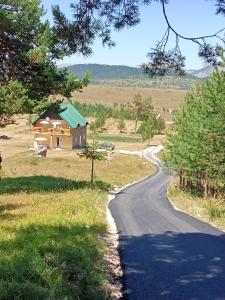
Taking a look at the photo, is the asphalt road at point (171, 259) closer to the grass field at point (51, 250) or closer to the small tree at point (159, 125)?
the grass field at point (51, 250)

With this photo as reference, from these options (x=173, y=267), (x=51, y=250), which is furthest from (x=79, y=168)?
(x=51, y=250)

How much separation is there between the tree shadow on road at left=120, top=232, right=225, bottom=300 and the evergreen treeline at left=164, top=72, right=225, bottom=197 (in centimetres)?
1225

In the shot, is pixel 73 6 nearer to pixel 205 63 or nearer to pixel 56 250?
pixel 205 63

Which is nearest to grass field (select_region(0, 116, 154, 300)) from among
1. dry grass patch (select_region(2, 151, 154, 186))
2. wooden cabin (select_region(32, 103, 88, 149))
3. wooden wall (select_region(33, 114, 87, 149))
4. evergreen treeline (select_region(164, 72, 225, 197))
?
evergreen treeline (select_region(164, 72, 225, 197))

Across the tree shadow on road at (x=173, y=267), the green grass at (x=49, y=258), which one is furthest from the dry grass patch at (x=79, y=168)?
the green grass at (x=49, y=258)

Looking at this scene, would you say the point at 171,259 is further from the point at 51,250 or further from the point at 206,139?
the point at 206,139

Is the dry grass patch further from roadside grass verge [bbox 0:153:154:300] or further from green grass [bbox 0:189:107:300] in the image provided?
green grass [bbox 0:189:107:300]

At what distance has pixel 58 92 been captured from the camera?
28531 mm

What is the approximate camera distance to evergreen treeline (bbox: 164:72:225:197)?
35.2m

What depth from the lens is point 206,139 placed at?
100 ft

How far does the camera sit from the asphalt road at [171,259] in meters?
11.6

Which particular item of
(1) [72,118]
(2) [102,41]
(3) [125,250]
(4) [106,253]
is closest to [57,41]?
(2) [102,41]

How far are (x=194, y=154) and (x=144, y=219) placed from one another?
15.8 meters

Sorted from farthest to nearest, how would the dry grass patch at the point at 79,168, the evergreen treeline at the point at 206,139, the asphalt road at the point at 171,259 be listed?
the dry grass patch at the point at 79,168 < the evergreen treeline at the point at 206,139 < the asphalt road at the point at 171,259
